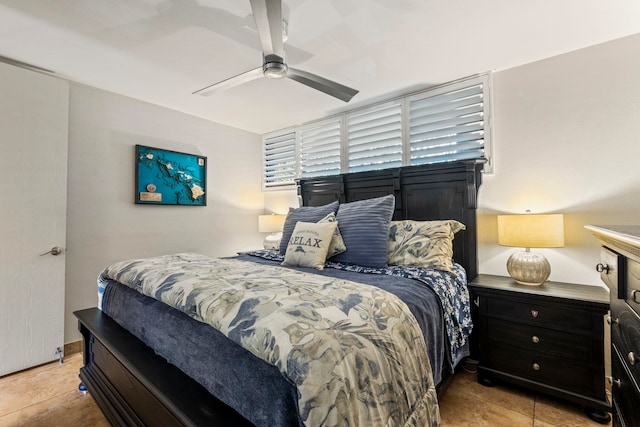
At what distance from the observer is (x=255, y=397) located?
2.84 feet

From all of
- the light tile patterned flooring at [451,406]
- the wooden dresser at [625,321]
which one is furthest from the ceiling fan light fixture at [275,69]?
the light tile patterned flooring at [451,406]

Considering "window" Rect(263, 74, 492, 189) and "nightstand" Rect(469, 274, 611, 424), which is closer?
"nightstand" Rect(469, 274, 611, 424)

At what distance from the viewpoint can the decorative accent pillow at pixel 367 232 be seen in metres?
2.08

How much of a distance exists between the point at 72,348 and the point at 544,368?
3767mm

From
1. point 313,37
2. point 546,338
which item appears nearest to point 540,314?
point 546,338

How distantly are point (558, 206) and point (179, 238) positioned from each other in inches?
147

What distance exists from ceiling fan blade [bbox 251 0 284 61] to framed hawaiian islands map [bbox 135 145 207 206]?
2.13 m

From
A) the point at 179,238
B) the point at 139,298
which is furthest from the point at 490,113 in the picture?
the point at 179,238

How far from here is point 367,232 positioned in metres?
2.16

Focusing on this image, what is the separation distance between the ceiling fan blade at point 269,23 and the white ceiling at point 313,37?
30 centimetres

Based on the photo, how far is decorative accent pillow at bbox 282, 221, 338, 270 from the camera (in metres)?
2.09

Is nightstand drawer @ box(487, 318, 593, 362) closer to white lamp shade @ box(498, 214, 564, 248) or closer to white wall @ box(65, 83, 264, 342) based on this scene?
white lamp shade @ box(498, 214, 564, 248)

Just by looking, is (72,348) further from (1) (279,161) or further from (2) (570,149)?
(2) (570,149)

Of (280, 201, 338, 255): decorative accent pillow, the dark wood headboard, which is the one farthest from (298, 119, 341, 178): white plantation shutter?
(280, 201, 338, 255): decorative accent pillow
